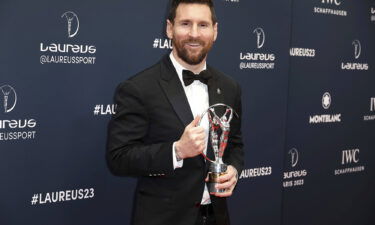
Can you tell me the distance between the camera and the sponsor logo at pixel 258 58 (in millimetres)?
3373

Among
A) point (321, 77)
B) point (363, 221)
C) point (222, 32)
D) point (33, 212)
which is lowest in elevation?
point (363, 221)

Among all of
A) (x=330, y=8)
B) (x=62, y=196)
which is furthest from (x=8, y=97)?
(x=330, y=8)

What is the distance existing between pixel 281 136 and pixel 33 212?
6.70ft

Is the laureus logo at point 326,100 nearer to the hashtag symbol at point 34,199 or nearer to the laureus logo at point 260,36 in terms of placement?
the laureus logo at point 260,36

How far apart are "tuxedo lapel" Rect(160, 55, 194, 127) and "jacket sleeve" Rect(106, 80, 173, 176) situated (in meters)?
0.13

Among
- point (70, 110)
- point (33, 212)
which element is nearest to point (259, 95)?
point (70, 110)

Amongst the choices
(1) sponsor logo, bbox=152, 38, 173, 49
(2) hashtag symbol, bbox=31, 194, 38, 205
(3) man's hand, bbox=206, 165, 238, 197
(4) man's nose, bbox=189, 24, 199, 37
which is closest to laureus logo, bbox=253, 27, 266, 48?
(1) sponsor logo, bbox=152, 38, 173, 49

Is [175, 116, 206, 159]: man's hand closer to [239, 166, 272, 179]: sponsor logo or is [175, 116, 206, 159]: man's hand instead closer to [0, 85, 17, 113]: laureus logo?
[0, 85, 17, 113]: laureus logo

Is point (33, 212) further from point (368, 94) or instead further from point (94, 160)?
point (368, 94)

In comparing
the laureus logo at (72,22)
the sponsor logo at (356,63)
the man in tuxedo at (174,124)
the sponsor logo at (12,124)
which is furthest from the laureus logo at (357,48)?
the sponsor logo at (12,124)

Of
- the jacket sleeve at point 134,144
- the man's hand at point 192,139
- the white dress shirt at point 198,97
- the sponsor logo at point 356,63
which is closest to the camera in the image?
the man's hand at point 192,139

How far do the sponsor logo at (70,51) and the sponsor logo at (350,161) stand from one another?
2646 millimetres

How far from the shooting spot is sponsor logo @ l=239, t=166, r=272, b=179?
345cm

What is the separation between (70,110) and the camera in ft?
8.50
